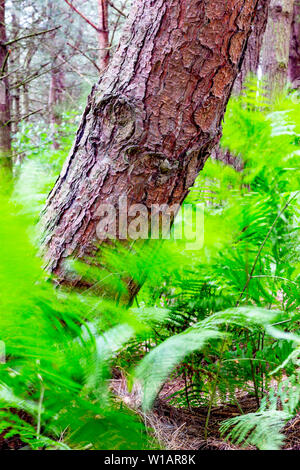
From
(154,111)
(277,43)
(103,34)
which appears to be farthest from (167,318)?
(277,43)

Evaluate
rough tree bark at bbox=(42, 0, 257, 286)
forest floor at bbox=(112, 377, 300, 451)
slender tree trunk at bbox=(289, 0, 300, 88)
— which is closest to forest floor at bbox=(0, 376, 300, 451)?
forest floor at bbox=(112, 377, 300, 451)

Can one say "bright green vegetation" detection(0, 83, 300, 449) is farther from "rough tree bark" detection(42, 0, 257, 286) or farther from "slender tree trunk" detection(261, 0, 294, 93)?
"slender tree trunk" detection(261, 0, 294, 93)

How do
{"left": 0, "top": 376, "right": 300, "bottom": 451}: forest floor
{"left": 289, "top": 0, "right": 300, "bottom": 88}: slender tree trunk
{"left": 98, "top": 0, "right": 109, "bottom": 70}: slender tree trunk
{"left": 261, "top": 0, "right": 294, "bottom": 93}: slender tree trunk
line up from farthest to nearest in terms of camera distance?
{"left": 289, "top": 0, "right": 300, "bottom": 88}: slender tree trunk < {"left": 261, "top": 0, "right": 294, "bottom": 93}: slender tree trunk < {"left": 98, "top": 0, "right": 109, "bottom": 70}: slender tree trunk < {"left": 0, "top": 376, "right": 300, "bottom": 451}: forest floor

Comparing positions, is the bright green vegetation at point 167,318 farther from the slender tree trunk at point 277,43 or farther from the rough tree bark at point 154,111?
the slender tree trunk at point 277,43

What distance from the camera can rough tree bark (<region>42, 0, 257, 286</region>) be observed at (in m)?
1.11

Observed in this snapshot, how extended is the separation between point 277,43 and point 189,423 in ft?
13.9

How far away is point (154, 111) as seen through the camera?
1137 mm

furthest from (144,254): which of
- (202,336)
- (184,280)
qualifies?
(202,336)

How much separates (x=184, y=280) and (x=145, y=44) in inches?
28.1

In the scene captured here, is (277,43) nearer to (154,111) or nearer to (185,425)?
(154,111)

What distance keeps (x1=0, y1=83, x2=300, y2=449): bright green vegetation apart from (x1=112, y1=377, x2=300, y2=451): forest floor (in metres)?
0.04

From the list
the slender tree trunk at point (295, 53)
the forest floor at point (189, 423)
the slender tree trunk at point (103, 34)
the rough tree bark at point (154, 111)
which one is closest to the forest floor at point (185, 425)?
the forest floor at point (189, 423)
